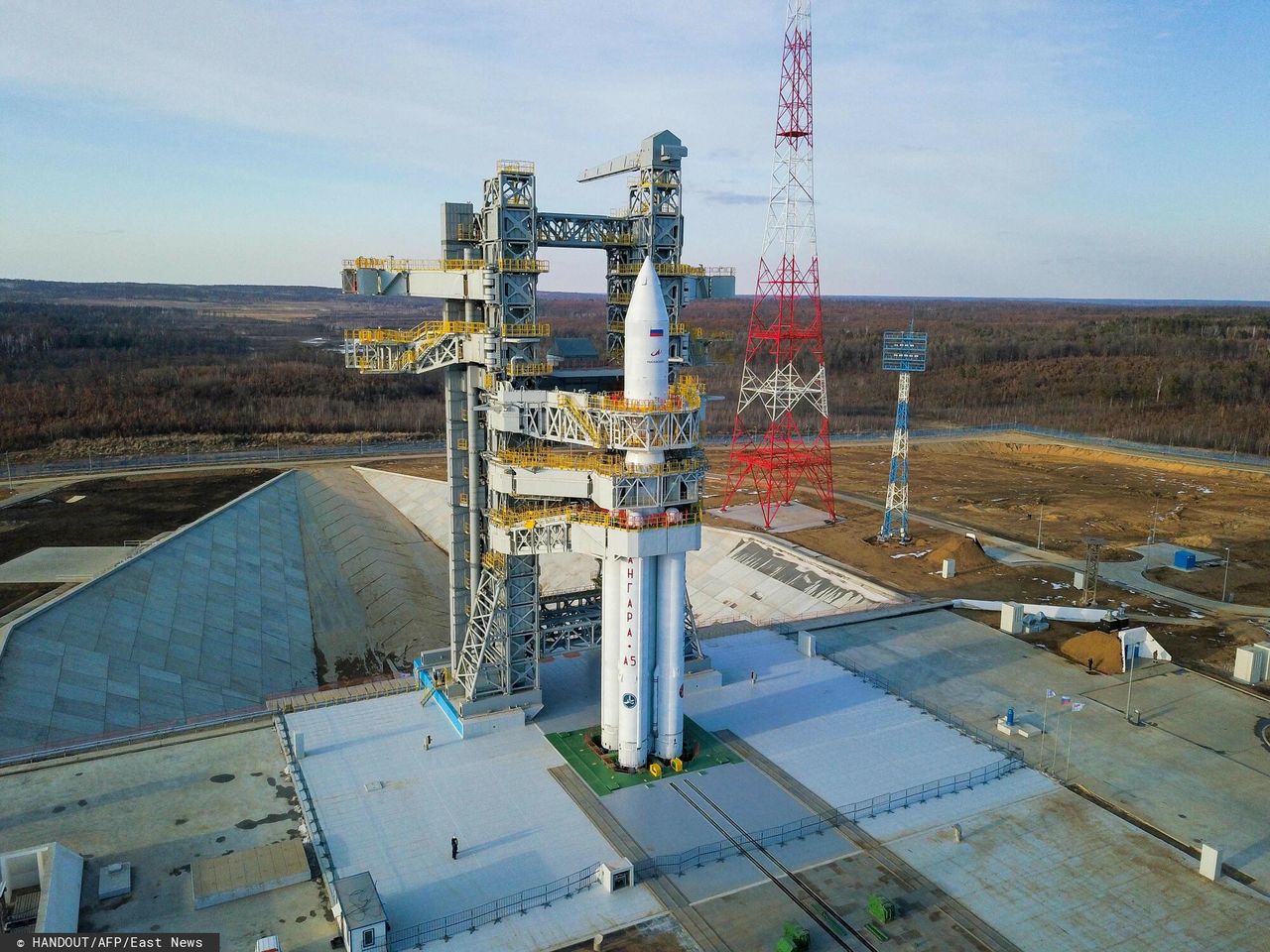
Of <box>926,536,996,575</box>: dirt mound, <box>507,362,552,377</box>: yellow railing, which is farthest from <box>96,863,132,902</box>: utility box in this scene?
<box>926,536,996,575</box>: dirt mound

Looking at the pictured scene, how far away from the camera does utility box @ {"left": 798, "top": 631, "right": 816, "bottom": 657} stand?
1746 inches

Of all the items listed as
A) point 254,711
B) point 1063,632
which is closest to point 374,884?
point 254,711

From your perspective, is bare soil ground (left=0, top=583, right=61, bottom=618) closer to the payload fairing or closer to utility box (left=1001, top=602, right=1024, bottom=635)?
the payload fairing

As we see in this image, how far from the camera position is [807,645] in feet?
146

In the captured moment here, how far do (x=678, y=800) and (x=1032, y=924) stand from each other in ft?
37.9

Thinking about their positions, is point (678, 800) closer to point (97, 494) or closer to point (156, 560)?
point (156, 560)

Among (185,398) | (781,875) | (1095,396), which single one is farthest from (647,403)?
(1095,396)

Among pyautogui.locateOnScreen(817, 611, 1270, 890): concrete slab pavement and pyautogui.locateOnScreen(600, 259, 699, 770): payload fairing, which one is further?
pyautogui.locateOnScreen(600, 259, 699, 770): payload fairing

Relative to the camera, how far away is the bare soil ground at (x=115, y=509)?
64.0m

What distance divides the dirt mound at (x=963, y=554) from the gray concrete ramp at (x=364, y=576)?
35.2m

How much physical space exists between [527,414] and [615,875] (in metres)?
16.9

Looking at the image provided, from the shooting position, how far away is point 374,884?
2550 centimetres

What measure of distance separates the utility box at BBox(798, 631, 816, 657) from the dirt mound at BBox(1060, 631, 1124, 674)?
41.5 feet

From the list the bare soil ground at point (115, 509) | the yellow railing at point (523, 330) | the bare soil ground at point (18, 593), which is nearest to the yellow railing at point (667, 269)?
the yellow railing at point (523, 330)
